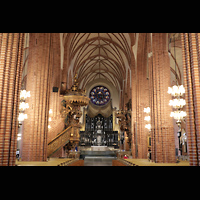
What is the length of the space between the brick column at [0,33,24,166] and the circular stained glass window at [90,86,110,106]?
2806cm

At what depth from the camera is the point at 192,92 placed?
19.4 ft

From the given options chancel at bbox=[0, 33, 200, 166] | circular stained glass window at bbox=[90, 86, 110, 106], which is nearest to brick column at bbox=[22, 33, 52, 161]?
chancel at bbox=[0, 33, 200, 166]

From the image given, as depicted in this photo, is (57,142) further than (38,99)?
Yes

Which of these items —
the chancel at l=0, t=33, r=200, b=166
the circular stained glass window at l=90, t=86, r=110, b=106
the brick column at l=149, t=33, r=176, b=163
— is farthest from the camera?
the circular stained glass window at l=90, t=86, r=110, b=106

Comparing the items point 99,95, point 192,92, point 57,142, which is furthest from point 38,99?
point 99,95

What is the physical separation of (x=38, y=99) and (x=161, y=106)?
18.4ft

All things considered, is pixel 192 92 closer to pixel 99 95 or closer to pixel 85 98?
pixel 85 98

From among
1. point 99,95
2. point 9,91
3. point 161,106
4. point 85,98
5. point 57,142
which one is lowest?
point 57,142

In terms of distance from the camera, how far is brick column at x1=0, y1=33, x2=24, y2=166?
5484mm

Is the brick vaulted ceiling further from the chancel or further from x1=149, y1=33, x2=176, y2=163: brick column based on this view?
x1=149, y1=33, x2=176, y2=163: brick column

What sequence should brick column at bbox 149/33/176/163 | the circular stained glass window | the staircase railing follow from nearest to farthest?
1. brick column at bbox 149/33/176/163
2. the staircase railing
3. the circular stained glass window

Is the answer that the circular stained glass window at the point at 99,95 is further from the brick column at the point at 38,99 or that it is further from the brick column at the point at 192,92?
the brick column at the point at 192,92
